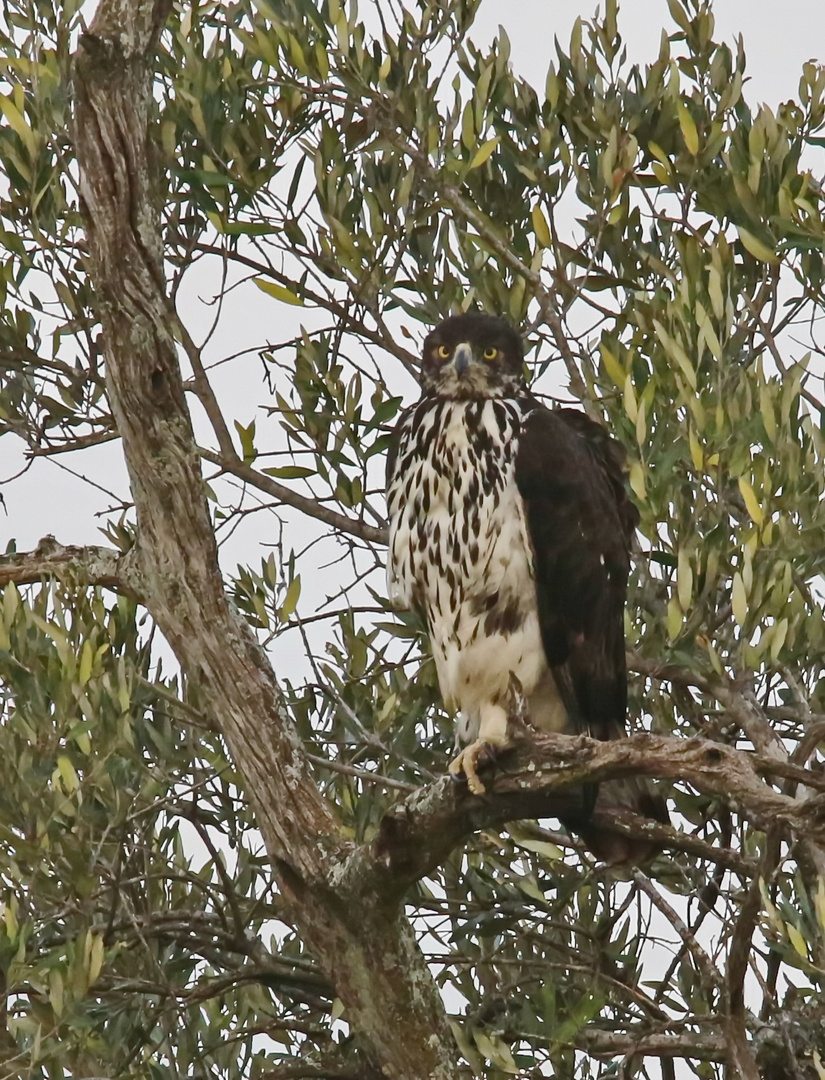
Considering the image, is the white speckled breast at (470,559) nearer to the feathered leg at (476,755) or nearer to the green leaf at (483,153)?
the feathered leg at (476,755)

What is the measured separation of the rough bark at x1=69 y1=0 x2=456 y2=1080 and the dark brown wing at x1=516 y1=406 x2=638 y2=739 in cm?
92

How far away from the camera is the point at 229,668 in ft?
14.4

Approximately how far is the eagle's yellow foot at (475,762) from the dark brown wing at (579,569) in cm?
63

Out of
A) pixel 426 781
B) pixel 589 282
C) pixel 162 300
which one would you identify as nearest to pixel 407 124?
pixel 589 282

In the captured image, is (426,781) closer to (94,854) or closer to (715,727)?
(715,727)


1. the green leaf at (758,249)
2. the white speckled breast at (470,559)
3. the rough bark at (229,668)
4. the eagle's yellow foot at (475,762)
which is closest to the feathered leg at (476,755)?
the eagle's yellow foot at (475,762)

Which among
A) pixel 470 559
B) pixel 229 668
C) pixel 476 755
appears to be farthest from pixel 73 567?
pixel 476 755

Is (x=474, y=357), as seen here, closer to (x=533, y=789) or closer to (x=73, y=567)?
(x=73, y=567)

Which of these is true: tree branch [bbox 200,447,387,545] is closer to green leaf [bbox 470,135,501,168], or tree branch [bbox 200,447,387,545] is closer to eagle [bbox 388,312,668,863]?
eagle [bbox 388,312,668,863]

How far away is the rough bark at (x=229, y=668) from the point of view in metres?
4.18

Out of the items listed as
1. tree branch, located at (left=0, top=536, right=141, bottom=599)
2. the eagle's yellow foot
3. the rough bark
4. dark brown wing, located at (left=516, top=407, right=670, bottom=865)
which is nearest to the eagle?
dark brown wing, located at (left=516, top=407, right=670, bottom=865)

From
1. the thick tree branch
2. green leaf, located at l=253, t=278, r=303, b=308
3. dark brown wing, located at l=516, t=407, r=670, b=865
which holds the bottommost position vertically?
the thick tree branch

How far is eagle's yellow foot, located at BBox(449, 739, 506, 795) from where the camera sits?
4176mm

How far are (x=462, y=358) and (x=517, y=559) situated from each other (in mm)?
672
